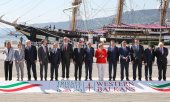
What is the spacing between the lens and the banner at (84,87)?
12945mm

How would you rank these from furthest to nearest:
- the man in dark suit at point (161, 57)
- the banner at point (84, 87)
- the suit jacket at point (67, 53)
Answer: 1. the man in dark suit at point (161, 57)
2. the suit jacket at point (67, 53)
3. the banner at point (84, 87)

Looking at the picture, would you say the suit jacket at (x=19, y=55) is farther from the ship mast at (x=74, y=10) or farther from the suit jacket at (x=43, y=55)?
the ship mast at (x=74, y=10)

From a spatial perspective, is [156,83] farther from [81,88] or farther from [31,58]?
[31,58]

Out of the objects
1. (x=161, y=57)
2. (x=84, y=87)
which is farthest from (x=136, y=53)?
(x=84, y=87)

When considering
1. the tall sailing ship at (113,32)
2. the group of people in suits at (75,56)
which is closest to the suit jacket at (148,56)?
the group of people in suits at (75,56)

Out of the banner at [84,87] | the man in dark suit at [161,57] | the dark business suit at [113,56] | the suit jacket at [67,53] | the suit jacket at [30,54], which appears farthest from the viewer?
the man in dark suit at [161,57]

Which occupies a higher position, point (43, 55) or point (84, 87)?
point (43, 55)

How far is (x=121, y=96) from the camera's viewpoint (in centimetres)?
1255

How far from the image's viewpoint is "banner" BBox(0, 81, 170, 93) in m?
12.9

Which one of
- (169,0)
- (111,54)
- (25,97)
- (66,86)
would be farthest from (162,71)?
(169,0)

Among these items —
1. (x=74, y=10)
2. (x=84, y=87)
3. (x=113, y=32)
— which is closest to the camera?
(x=84, y=87)

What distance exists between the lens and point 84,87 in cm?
1316

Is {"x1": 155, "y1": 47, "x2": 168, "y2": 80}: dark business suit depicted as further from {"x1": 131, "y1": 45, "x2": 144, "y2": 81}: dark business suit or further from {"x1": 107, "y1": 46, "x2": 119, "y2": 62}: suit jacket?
{"x1": 107, "y1": 46, "x2": 119, "y2": 62}: suit jacket

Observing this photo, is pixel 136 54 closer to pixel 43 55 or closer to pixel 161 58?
pixel 161 58
